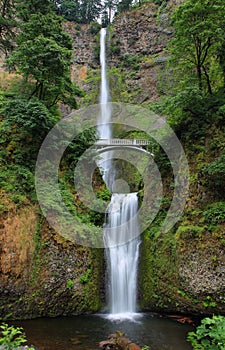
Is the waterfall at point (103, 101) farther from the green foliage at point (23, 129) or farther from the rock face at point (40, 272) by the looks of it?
the rock face at point (40, 272)

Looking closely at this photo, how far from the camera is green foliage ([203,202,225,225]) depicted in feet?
27.2

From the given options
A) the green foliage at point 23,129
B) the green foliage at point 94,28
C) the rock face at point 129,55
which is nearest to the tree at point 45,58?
the green foliage at point 23,129

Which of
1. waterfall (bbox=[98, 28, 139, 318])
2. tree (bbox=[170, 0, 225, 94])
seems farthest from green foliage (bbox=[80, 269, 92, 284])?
tree (bbox=[170, 0, 225, 94])

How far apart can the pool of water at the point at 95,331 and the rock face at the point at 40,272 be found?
1.29 feet

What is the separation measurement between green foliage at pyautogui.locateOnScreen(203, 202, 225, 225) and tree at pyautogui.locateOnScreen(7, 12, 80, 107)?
8.11m

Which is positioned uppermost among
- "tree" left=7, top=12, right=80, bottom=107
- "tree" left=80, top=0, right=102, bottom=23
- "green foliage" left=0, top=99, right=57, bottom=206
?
"tree" left=80, top=0, right=102, bottom=23

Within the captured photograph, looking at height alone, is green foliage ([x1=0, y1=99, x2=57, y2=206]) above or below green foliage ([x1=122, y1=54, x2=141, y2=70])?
below

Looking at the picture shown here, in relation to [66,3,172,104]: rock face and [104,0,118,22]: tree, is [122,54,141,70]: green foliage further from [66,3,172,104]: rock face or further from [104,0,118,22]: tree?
[104,0,118,22]: tree

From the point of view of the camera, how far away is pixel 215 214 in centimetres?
845

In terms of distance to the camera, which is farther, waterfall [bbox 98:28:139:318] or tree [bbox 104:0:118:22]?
tree [bbox 104:0:118:22]

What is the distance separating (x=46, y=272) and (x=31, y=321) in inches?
57.0

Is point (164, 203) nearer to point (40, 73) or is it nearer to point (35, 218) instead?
point (35, 218)

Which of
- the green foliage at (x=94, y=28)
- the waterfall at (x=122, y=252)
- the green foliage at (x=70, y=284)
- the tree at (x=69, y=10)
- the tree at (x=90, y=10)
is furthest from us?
the tree at (x=90, y=10)

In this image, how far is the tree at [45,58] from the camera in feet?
35.4
